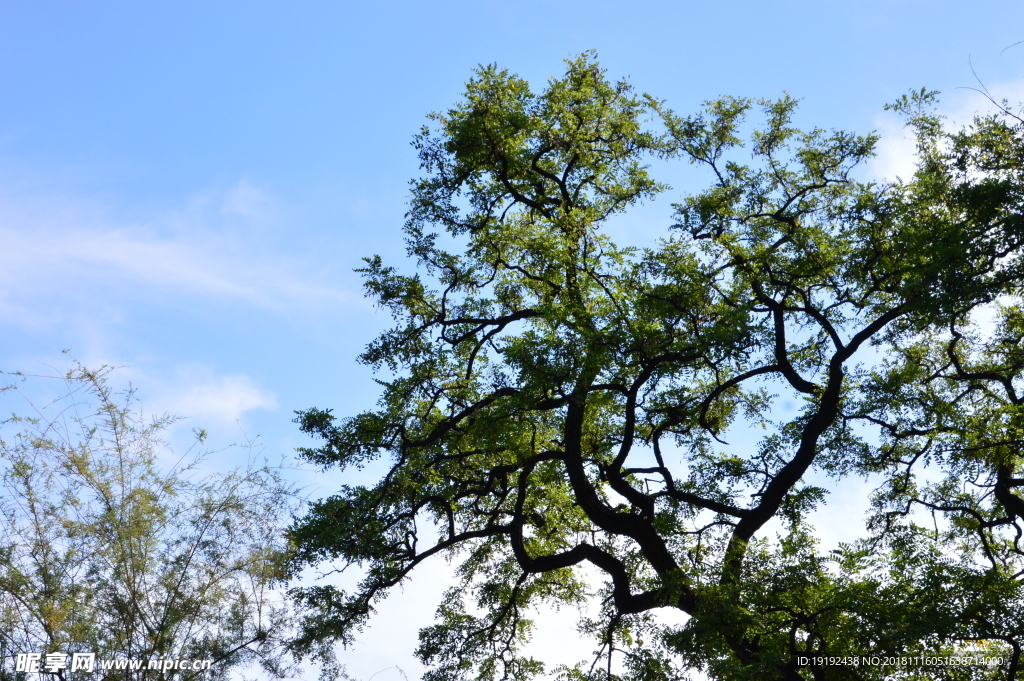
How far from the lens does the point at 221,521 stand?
10.3 metres

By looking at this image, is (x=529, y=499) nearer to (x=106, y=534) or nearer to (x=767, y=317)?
(x=767, y=317)

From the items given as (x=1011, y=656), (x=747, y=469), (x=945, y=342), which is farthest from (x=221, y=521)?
(x=945, y=342)

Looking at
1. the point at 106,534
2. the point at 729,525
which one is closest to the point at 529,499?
the point at 729,525

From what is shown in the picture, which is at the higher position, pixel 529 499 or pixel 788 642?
pixel 529 499

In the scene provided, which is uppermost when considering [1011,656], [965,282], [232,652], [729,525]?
[965,282]

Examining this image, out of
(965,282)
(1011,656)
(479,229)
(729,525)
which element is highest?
(479,229)

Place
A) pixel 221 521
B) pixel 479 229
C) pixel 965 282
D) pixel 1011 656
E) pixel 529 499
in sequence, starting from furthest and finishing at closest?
pixel 529 499
pixel 479 229
pixel 221 521
pixel 965 282
pixel 1011 656

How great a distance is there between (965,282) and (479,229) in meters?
5.45

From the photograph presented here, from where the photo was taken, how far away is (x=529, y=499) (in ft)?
40.9

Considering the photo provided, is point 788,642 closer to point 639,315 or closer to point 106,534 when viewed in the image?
point 639,315

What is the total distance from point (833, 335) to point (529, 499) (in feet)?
14.6

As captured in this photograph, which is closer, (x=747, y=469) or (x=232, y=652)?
(x=232, y=652)

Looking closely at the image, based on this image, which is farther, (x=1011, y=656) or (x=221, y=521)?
(x=221, y=521)

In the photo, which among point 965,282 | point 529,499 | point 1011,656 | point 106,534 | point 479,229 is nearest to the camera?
point 1011,656
